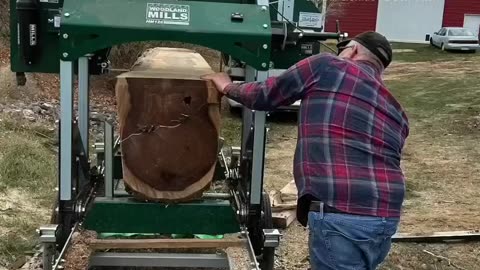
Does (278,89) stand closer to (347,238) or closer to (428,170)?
(347,238)

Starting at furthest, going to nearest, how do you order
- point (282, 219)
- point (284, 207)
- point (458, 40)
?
point (458, 40) → point (284, 207) → point (282, 219)

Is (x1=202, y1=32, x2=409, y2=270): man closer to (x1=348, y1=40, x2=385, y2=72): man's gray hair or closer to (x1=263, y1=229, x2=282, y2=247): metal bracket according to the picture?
(x1=348, y1=40, x2=385, y2=72): man's gray hair

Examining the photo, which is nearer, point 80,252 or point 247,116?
point 247,116

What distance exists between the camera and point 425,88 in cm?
1905

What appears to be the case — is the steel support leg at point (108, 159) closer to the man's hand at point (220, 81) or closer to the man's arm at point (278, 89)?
the man's hand at point (220, 81)

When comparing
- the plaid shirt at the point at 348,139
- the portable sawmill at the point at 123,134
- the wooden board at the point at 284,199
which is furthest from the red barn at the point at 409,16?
the plaid shirt at the point at 348,139

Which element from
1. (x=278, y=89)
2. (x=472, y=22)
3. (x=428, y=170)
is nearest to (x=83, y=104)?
(x=278, y=89)

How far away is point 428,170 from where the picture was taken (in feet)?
29.9

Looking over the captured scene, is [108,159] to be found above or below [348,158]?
below

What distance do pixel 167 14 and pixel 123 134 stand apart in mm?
830

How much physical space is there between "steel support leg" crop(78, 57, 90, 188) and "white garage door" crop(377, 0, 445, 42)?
40.2 meters

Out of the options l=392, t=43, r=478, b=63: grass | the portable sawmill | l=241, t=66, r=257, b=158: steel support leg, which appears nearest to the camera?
the portable sawmill

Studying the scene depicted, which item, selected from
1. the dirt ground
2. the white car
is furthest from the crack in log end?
the white car

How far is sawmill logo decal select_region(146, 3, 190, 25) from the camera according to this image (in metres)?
3.99
